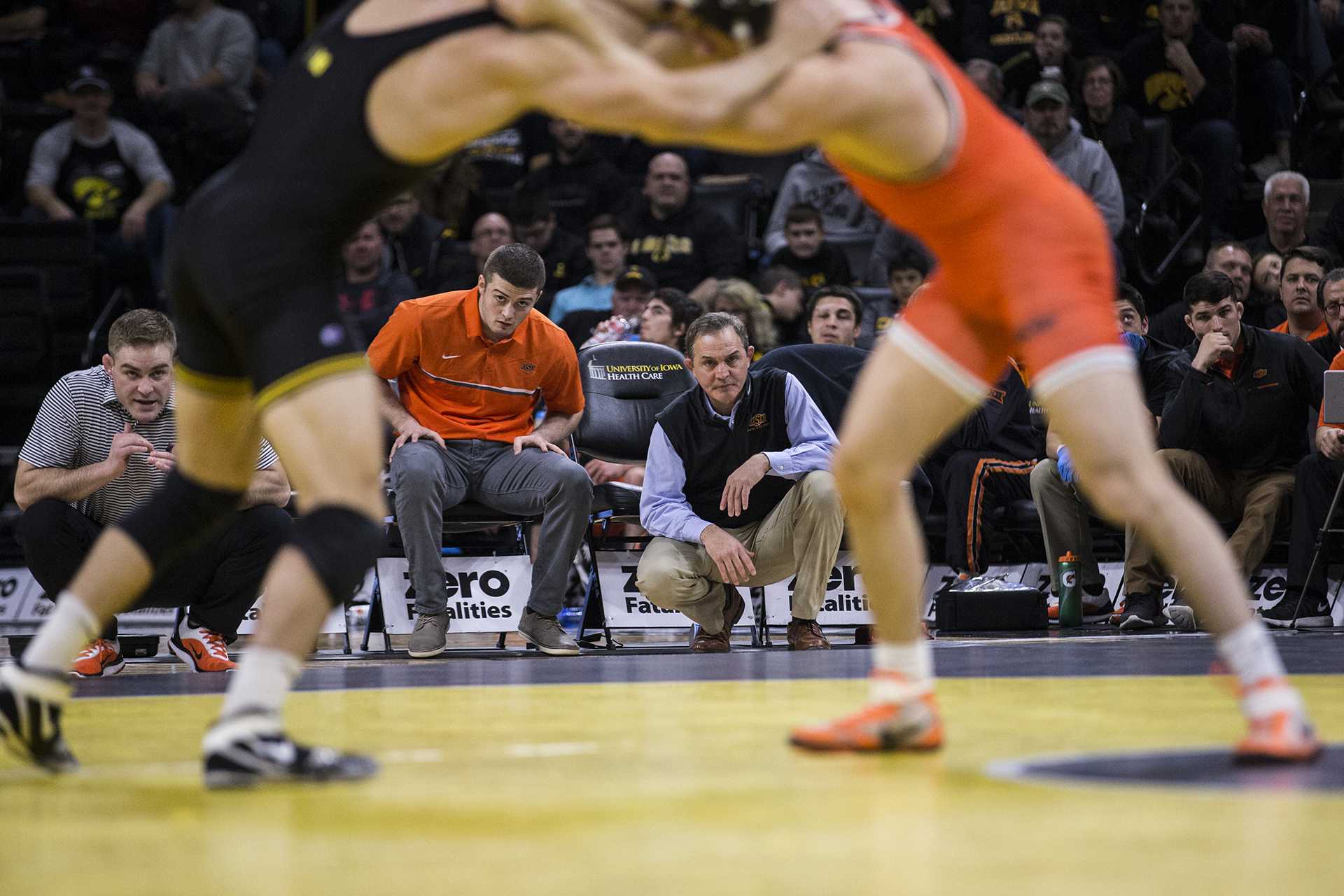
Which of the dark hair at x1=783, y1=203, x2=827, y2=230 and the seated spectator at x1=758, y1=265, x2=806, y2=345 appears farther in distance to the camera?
the dark hair at x1=783, y1=203, x2=827, y2=230

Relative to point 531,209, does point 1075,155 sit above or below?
above

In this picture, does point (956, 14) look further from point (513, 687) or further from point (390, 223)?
point (513, 687)

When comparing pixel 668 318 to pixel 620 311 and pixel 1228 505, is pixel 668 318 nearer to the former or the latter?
pixel 620 311

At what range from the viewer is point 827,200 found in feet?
36.9

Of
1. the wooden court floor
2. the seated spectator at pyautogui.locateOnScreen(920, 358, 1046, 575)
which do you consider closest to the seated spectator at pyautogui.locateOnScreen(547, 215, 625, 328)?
the seated spectator at pyautogui.locateOnScreen(920, 358, 1046, 575)

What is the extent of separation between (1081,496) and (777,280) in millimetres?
2464

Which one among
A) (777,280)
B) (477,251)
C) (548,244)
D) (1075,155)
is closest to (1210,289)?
(1075,155)

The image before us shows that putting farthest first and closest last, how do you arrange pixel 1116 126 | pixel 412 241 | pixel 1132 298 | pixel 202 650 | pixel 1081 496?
1. pixel 1116 126
2. pixel 412 241
3. pixel 1132 298
4. pixel 1081 496
5. pixel 202 650

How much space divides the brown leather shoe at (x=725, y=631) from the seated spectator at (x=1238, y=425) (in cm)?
201

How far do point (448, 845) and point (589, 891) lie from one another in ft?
1.19

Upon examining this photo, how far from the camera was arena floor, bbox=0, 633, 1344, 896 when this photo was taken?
6.36ft

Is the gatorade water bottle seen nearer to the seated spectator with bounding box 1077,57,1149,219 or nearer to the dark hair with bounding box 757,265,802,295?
the dark hair with bounding box 757,265,802,295

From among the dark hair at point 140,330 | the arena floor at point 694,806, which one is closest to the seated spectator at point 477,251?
the dark hair at point 140,330

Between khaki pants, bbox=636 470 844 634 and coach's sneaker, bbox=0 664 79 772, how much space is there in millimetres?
4082
